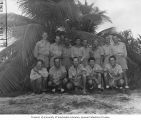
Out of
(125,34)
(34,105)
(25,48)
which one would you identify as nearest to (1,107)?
(34,105)

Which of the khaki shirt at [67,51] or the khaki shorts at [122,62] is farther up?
the khaki shirt at [67,51]

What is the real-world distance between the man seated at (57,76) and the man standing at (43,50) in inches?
12.8

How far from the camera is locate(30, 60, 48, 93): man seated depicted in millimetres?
6082

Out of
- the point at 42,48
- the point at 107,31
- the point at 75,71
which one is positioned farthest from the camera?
the point at 107,31

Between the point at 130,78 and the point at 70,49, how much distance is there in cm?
175

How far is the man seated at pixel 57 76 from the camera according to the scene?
621 centimetres

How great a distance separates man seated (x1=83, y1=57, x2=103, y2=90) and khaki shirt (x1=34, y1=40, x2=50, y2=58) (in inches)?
42.5

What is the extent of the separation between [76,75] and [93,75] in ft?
1.41

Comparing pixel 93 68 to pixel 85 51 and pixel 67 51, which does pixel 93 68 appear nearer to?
pixel 85 51

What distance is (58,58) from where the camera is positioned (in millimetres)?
6309

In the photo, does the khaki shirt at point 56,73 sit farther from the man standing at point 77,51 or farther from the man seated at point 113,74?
the man seated at point 113,74

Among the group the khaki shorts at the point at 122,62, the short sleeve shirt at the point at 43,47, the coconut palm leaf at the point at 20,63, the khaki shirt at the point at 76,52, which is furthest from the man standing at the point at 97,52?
the coconut palm leaf at the point at 20,63

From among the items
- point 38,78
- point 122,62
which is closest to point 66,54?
point 38,78

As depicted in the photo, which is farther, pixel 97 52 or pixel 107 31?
pixel 107 31
